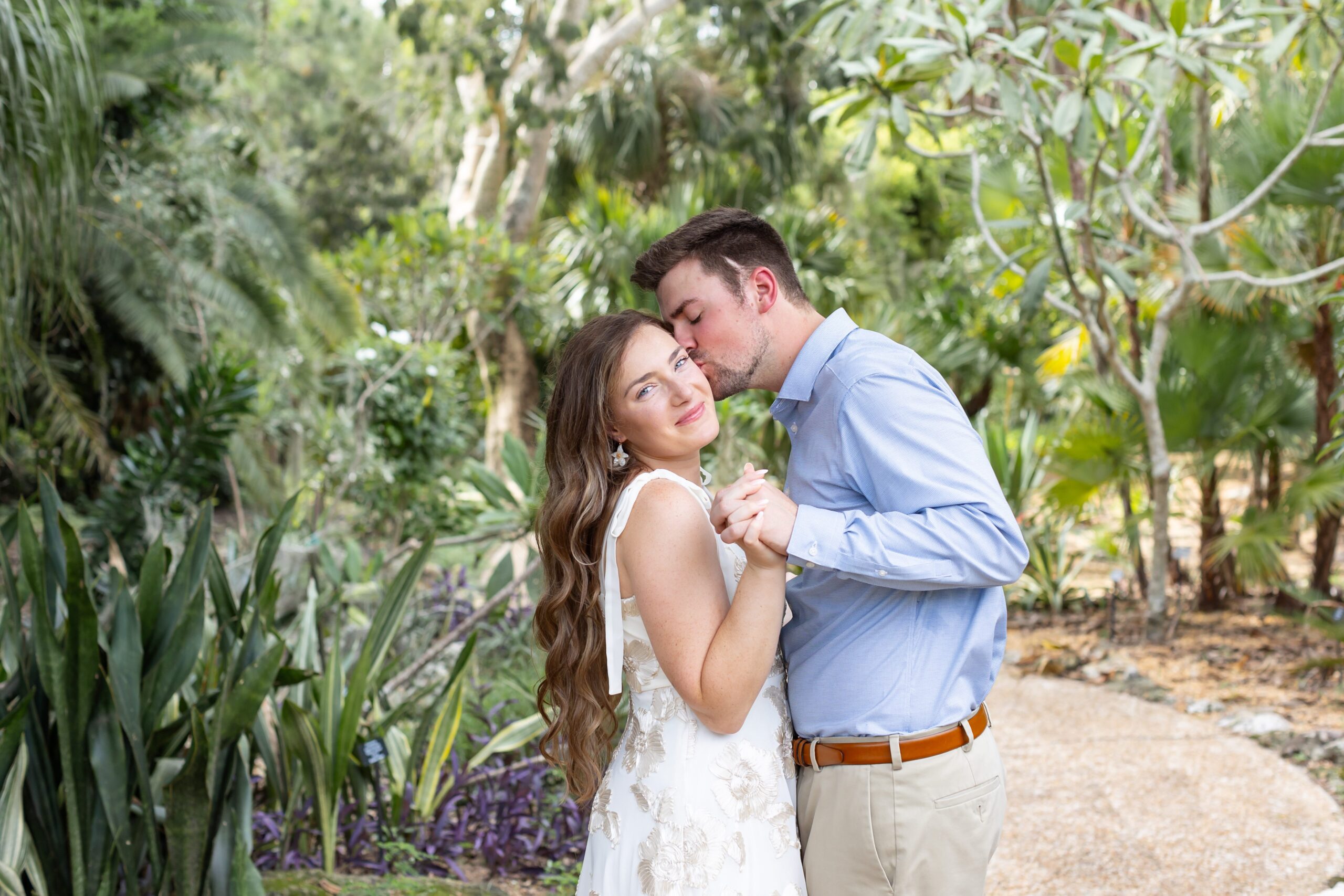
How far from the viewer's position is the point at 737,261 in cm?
195

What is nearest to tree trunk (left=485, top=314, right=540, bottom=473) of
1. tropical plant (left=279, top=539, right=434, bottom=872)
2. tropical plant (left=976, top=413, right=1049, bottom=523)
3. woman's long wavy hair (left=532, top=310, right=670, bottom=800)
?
tropical plant (left=976, top=413, right=1049, bottom=523)

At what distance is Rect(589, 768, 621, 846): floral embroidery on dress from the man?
33 centimetres

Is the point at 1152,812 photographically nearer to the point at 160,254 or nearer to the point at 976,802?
the point at 976,802

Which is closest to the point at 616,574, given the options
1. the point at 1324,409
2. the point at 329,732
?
the point at 329,732

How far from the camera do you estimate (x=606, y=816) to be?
1.87 meters

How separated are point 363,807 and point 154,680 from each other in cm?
88

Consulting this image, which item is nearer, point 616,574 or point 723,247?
point 616,574

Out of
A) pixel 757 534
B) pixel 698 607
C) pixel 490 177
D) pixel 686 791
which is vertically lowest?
pixel 686 791

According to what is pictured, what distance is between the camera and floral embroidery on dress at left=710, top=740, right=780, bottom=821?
5.74 ft

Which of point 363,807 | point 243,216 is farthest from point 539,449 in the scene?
point 243,216

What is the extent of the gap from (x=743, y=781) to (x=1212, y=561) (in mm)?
6326

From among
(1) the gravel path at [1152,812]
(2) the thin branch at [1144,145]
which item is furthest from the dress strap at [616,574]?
(2) the thin branch at [1144,145]

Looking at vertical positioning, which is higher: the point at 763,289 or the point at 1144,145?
the point at 1144,145

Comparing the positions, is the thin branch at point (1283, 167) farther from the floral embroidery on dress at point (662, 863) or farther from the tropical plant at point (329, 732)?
the floral embroidery on dress at point (662, 863)
